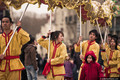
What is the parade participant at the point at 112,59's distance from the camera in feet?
33.8

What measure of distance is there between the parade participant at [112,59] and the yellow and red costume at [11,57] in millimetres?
4065

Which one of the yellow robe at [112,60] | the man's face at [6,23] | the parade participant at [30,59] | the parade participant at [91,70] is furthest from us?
the parade participant at [30,59]

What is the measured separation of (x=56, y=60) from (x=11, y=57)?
1.61 metres

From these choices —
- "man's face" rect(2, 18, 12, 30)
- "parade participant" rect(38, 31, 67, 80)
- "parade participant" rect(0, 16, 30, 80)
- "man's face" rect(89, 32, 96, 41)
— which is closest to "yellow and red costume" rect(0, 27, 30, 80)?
"parade participant" rect(0, 16, 30, 80)


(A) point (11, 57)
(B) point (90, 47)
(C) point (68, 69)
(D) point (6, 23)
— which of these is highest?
(D) point (6, 23)

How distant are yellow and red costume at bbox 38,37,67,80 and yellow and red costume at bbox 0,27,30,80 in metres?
1.40

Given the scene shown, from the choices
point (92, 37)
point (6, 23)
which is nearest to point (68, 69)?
point (92, 37)

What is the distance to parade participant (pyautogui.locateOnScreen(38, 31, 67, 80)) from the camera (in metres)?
8.34

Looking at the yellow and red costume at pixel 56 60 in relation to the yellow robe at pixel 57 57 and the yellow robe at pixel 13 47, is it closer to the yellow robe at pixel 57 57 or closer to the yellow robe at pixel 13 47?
the yellow robe at pixel 57 57

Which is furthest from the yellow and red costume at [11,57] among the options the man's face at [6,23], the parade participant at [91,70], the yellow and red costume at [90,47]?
the yellow and red costume at [90,47]

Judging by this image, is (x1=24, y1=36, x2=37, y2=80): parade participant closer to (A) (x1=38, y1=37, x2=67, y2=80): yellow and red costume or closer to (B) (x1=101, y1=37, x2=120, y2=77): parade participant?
(A) (x1=38, y1=37, x2=67, y2=80): yellow and red costume

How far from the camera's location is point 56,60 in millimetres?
8305

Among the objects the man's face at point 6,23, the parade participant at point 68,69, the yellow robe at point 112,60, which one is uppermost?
the man's face at point 6,23

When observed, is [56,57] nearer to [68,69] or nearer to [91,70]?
[91,70]
